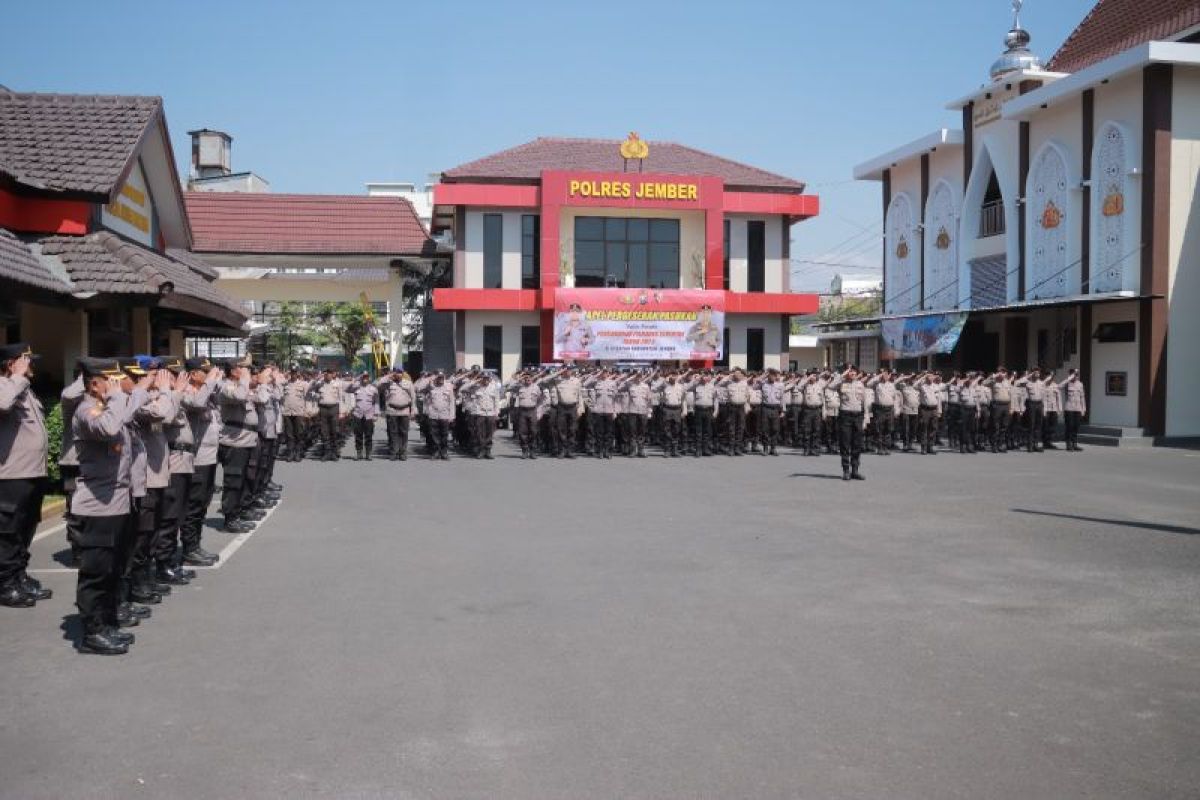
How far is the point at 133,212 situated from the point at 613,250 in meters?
21.5

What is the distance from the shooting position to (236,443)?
34.4 ft

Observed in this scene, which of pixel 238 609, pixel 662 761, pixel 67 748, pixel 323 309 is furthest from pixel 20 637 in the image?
pixel 323 309

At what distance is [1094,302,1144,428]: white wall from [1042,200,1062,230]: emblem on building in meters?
2.73

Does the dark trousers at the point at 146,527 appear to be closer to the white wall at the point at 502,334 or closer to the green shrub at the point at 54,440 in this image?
the green shrub at the point at 54,440

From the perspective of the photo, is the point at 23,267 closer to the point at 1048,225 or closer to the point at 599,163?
the point at 1048,225

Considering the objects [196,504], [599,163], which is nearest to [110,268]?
[196,504]

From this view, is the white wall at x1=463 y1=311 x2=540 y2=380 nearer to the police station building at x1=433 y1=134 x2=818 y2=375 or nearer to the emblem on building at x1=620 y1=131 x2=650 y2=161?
the police station building at x1=433 y1=134 x2=818 y2=375

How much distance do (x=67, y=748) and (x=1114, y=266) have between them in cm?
2590

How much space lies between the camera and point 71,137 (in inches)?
573

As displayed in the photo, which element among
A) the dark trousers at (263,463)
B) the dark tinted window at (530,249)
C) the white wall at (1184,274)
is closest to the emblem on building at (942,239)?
the white wall at (1184,274)

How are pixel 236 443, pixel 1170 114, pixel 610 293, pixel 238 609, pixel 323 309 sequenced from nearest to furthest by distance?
pixel 238 609 → pixel 236 443 → pixel 1170 114 → pixel 610 293 → pixel 323 309

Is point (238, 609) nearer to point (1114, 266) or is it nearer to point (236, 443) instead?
point (236, 443)

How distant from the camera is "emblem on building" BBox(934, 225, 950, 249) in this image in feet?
111

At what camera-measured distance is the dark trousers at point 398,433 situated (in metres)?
20.4
